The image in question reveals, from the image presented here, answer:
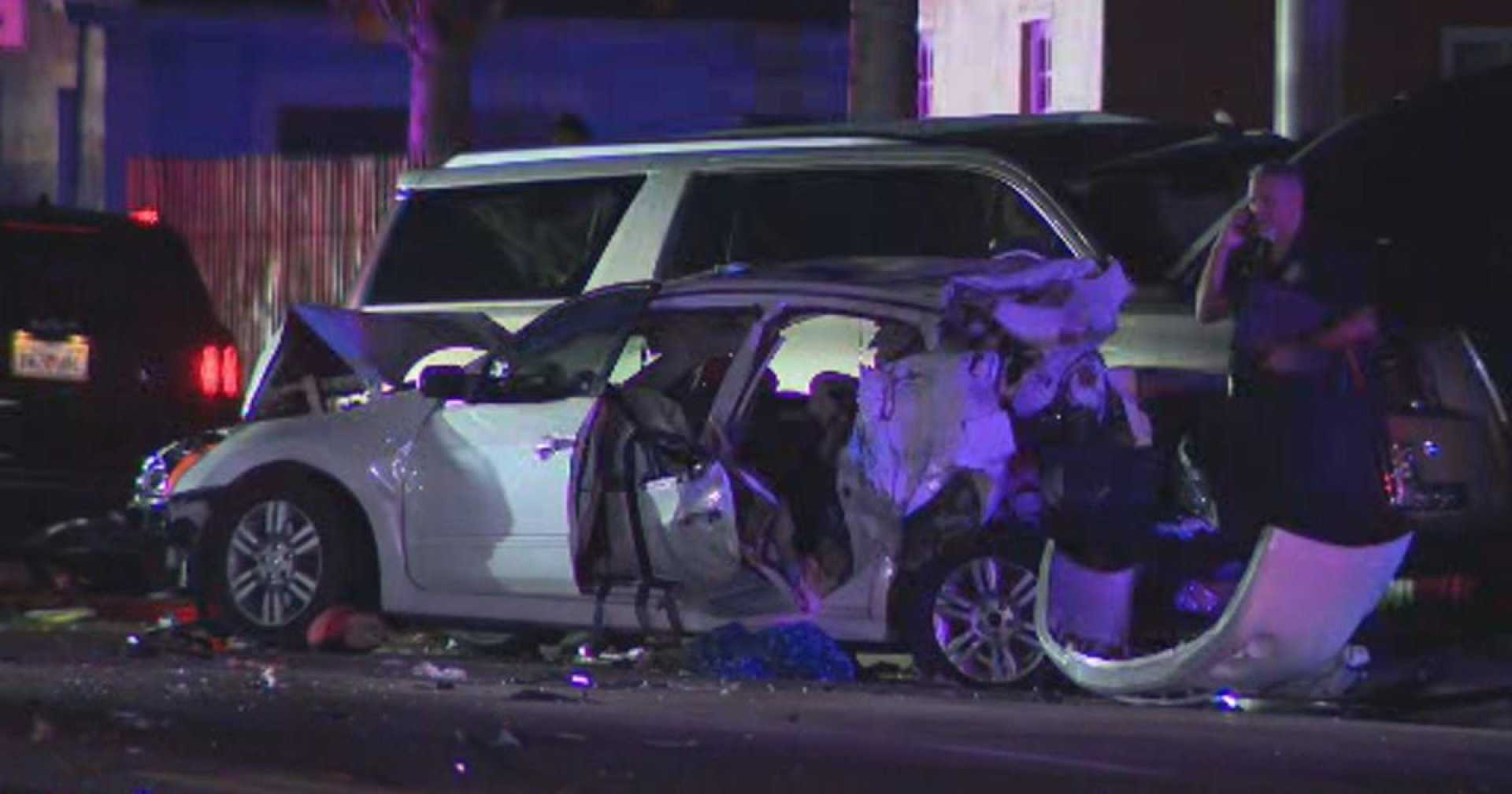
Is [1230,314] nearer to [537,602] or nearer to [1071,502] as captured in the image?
[1071,502]

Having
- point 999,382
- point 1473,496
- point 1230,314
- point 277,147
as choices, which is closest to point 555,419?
point 999,382

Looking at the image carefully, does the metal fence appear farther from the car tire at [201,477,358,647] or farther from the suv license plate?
the car tire at [201,477,358,647]

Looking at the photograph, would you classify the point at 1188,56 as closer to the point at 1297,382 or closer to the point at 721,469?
the point at 721,469

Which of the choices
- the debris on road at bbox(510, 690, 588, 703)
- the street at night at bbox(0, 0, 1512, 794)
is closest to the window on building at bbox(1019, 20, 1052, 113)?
the street at night at bbox(0, 0, 1512, 794)

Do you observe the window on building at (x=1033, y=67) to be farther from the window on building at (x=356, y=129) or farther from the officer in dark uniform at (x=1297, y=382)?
the officer in dark uniform at (x=1297, y=382)

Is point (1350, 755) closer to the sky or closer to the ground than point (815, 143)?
closer to the ground

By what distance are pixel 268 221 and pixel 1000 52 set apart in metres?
5.20

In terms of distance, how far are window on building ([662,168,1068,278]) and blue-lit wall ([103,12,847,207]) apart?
11828 millimetres

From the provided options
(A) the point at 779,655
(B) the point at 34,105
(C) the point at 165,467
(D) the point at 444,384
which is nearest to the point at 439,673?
(D) the point at 444,384

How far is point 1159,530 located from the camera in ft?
34.8

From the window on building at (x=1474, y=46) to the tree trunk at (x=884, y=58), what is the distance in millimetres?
4886

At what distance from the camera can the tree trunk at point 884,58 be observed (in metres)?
16.4

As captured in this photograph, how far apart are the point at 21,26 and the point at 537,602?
10376mm

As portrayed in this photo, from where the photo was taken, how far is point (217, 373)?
16078mm
